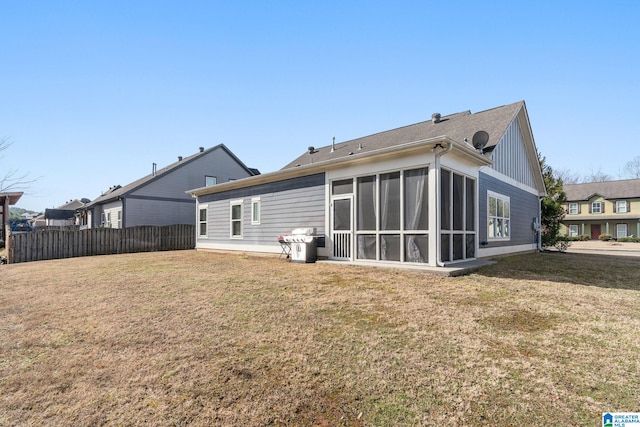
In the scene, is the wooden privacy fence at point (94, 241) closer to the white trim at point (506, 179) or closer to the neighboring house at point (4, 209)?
the neighboring house at point (4, 209)

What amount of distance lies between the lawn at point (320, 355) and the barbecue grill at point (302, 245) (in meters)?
3.21

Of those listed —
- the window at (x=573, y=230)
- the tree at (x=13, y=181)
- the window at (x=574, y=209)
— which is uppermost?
the tree at (x=13, y=181)

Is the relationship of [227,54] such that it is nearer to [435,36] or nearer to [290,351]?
[435,36]

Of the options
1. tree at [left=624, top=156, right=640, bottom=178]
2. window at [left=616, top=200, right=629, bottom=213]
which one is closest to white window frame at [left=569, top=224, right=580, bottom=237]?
window at [left=616, top=200, right=629, bottom=213]

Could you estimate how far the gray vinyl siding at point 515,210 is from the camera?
9.65 metres

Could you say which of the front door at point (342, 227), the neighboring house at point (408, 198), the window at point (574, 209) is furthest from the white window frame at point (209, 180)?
the window at point (574, 209)

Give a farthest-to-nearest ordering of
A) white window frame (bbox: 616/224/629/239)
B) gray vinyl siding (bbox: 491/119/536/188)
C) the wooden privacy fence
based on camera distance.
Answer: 1. white window frame (bbox: 616/224/629/239)
2. the wooden privacy fence
3. gray vinyl siding (bbox: 491/119/536/188)

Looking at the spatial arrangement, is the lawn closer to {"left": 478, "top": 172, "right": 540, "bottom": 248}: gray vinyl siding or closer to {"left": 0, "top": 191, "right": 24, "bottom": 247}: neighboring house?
{"left": 478, "top": 172, "right": 540, "bottom": 248}: gray vinyl siding

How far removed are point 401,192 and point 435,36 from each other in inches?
199

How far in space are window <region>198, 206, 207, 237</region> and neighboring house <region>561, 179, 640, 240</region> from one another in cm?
3307

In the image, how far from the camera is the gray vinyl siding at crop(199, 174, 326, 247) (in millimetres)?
9344

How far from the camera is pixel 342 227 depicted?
8641 millimetres

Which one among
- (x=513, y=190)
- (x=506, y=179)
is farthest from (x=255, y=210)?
(x=513, y=190)

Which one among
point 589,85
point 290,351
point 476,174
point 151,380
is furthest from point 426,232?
point 589,85
